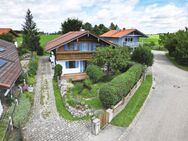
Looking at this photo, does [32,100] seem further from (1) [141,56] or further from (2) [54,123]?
(1) [141,56]

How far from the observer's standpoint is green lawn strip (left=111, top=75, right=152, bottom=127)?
12.9 m

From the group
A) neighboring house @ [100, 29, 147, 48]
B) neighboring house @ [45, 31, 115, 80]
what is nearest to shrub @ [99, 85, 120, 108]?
neighboring house @ [45, 31, 115, 80]

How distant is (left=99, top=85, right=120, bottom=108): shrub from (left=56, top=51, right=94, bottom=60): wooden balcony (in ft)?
37.3

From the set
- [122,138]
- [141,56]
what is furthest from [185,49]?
[122,138]

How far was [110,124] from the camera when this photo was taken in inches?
493

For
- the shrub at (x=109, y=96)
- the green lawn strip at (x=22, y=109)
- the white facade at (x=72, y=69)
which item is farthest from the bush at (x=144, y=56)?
the green lawn strip at (x=22, y=109)

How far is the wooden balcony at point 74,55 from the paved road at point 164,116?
972 centimetres

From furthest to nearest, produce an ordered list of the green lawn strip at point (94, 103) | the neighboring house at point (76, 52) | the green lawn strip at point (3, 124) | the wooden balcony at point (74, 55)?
the wooden balcony at point (74, 55)
the neighboring house at point (76, 52)
the green lawn strip at point (94, 103)
the green lawn strip at point (3, 124)

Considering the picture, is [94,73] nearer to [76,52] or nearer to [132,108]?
[76,52]

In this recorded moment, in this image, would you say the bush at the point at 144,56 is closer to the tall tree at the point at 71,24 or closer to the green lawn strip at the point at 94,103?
the green lawn strip at the point at 94,103

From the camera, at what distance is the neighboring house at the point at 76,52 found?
23.3 metres

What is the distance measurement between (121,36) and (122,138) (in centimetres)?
3368

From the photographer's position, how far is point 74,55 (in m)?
24.1

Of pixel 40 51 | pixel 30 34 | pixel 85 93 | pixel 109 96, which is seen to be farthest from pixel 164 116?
pixel 30 34
